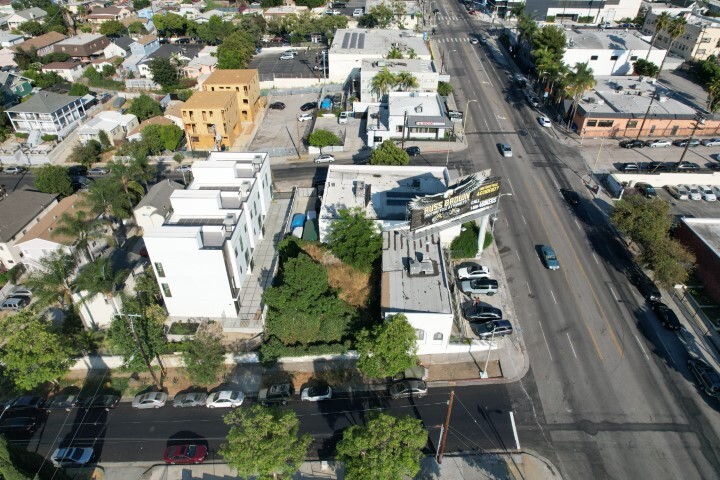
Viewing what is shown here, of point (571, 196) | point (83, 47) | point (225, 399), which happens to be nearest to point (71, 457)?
point (225, 399)

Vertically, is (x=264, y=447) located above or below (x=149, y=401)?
above

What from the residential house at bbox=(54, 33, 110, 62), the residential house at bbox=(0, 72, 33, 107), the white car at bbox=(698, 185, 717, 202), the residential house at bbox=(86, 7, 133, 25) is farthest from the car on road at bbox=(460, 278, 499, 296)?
the residential house at bbox=(86, 7, 133, 25)

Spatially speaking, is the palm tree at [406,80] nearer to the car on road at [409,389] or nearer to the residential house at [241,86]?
the residential house at [241,86]

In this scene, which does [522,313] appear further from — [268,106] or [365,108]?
[268,106]

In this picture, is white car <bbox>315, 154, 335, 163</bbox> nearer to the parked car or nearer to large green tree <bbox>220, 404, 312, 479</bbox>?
the parked car

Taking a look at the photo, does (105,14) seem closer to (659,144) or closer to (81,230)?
(81,230)

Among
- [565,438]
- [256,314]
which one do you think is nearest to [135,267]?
[256,314]
